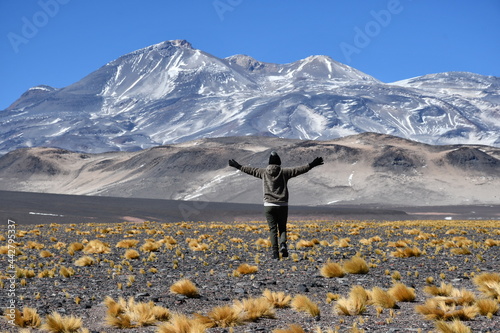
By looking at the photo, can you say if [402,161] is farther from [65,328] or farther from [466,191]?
A: [65,328]

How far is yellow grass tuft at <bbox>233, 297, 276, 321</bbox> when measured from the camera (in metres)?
7.30

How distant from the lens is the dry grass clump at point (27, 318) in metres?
7.20

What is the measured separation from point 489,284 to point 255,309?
3.46 metres

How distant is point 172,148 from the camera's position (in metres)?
160

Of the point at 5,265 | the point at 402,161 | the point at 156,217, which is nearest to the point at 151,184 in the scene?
the point at 402,161

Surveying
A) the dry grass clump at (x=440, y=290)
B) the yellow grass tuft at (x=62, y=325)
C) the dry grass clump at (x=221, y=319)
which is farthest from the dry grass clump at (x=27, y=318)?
the dry grass clump at (x=440, y=290)

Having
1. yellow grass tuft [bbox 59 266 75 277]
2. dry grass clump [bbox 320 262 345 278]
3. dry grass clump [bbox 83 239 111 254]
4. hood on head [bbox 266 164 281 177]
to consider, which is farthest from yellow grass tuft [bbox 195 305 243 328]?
dry grass clump [bbox 83 239 111 254]

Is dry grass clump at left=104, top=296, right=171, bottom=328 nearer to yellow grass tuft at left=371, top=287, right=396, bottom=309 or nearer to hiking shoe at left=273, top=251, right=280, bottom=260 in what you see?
yellow grass tuft at left=371, top=287, right=396, bottom=309

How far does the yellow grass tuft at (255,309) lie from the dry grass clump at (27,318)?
2430mm

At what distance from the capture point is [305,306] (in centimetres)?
757

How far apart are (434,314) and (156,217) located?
147ft

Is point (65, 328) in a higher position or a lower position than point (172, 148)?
lower

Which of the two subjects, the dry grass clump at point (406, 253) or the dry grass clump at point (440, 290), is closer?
the dry grass clump at point (440, 290)

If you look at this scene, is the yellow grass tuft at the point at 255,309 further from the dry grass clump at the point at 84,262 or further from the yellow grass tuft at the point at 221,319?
the dry grass clump at the point at 84,262
